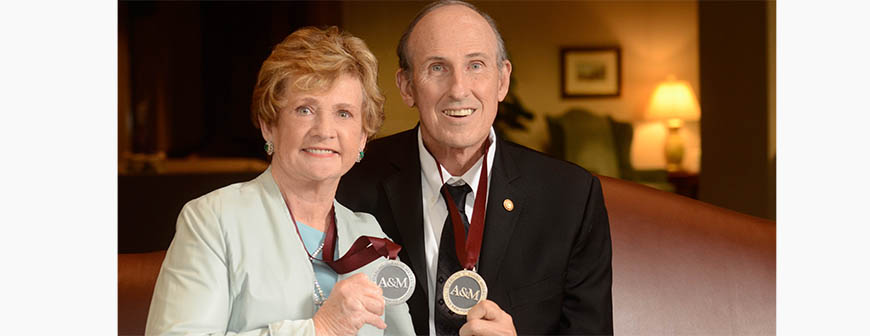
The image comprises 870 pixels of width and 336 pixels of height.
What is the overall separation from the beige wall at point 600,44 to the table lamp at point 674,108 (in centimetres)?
2

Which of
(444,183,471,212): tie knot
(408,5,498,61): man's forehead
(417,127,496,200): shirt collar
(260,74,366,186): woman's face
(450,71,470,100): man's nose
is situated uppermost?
(408,5,498,61): man's forehead

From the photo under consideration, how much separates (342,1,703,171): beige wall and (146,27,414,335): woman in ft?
1.18

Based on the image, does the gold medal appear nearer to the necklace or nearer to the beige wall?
the necklace

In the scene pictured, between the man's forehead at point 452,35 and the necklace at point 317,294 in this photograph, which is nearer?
the necklace at point 317,294

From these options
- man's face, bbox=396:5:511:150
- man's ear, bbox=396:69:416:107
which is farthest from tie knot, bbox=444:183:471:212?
man's ear, bbox=396:69:416:107

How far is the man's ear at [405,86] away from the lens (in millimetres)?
2008

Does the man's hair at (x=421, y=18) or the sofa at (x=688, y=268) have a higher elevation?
the man's hair at (x=421, y=18)

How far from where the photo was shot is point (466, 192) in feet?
6.88

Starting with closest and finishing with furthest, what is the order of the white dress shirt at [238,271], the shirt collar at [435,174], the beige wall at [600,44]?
the white dress shirt at [238,271]
the shirt collar at [435,174]
the beige wall at [600,44]

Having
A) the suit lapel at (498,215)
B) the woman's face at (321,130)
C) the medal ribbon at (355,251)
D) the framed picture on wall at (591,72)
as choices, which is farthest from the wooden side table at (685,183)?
the woman's face at (321,130)

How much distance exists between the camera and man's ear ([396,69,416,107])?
201cm

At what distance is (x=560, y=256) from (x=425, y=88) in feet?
1.92

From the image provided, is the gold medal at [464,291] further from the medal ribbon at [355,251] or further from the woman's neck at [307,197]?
the woman's neck at [307,197]

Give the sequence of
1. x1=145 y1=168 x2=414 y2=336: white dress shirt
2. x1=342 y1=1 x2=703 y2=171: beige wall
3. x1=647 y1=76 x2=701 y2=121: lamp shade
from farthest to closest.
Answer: x1=647 y1=76 x2=701 y2=121: lamp shade → x1=342 y1=1 x2=703 y2=171: beige wall → x1=145 y1=168 x2=414 y2=336: white dress shirt
